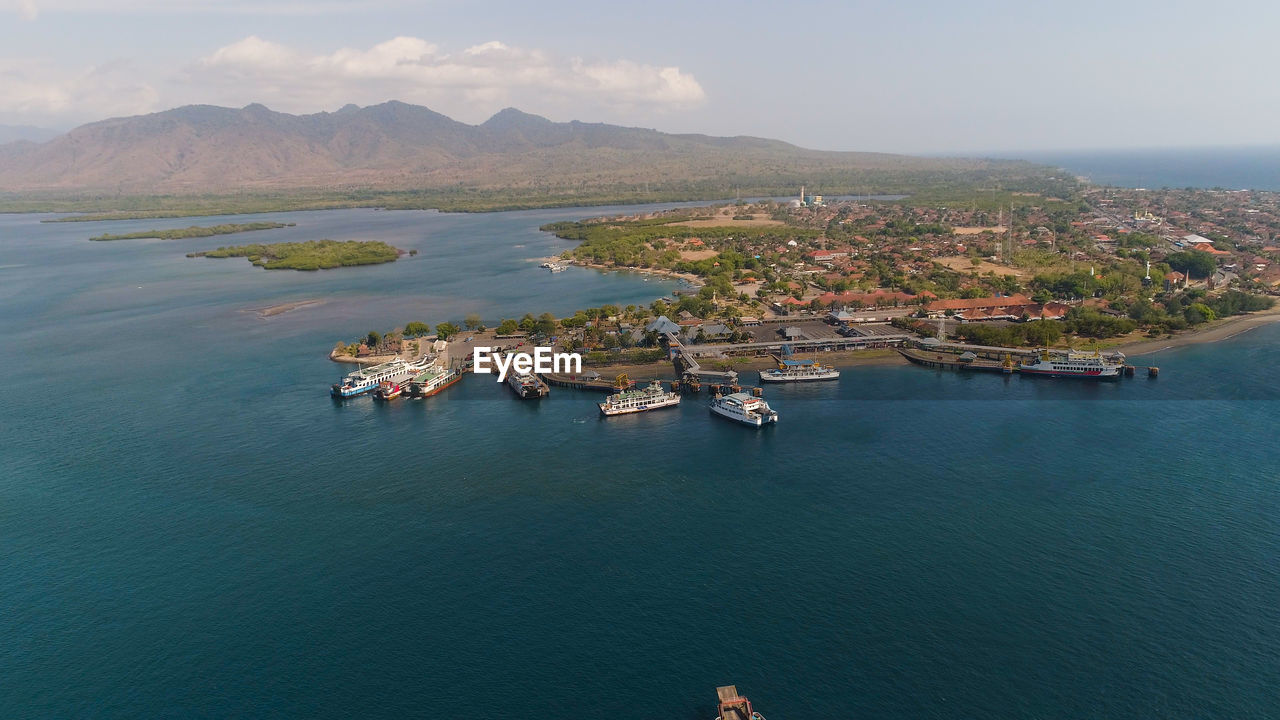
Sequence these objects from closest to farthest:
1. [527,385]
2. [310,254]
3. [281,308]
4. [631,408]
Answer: [631,408], [527,385], [281,308], [310,254]

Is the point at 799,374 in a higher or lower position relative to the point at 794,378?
higher

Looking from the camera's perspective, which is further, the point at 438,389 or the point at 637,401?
the point at 438,389

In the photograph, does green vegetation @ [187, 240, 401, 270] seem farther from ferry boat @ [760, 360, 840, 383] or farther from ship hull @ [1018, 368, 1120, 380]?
ship hull @ [1018, 368, 1120, 380]

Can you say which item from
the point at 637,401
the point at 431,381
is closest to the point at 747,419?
the point at 637,401

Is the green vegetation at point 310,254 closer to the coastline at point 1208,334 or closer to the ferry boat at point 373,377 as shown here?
the ferry boat at point 373,377

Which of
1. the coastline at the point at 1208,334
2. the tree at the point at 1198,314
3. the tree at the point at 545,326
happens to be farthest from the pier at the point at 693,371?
the tree at the point at 1198,314

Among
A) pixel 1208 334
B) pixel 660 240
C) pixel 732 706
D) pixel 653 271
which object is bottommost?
pixel 732 706

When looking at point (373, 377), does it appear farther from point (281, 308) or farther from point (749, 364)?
point (281, 308)

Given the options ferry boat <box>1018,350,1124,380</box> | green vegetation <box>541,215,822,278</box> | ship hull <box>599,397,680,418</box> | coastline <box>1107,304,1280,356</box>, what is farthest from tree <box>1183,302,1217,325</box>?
ship hull <box>599,397,680,418</box>
